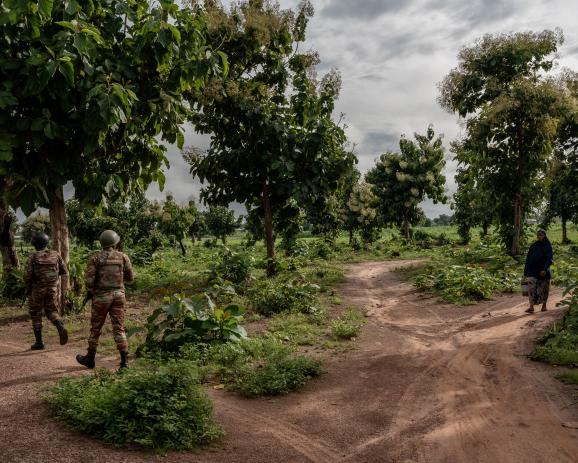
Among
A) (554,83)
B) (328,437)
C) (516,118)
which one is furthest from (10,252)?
(554,83)

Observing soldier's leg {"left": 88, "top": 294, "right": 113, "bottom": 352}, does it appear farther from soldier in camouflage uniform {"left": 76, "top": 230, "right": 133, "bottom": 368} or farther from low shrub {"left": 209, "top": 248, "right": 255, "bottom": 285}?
low shrub {"left": 209, "top": 248, "right": 255, "bottom": 285}

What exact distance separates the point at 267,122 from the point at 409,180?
24.0 metres

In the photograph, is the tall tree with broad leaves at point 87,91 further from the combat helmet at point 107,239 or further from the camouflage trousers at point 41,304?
the combat helmet at point 107,239

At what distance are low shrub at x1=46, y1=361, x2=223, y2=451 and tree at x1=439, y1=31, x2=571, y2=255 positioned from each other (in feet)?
51.6

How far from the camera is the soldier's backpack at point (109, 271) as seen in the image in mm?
6645

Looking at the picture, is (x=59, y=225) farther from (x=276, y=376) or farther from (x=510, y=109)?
(x=510, y=109)

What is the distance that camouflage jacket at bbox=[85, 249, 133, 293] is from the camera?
260 inches

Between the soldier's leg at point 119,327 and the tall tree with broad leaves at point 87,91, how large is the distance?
2.62 metres

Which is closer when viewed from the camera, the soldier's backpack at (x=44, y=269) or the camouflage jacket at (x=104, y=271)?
the camouflage jacket at (x=104, y=271)

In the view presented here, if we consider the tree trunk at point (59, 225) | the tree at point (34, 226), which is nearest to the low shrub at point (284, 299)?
the tree trunk at point (59, 225)

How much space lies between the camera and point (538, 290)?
10797 millimetres

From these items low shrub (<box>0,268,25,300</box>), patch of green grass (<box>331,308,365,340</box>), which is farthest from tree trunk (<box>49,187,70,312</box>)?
patch of green grass (<box>331,308,365,340</box>)

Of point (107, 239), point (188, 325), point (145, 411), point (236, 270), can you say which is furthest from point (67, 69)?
point (236, 270)

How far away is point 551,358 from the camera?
7.07 meters
